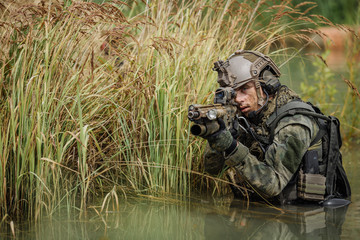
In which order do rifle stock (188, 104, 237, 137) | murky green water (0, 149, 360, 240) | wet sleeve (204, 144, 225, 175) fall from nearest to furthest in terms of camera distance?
1. rifle stock (188, 104, 237, 137)
2. murky green water (0, 149, 360, 240)
3. wet sleeve (204, 144, 225, 175)

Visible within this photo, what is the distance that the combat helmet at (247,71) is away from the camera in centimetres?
411

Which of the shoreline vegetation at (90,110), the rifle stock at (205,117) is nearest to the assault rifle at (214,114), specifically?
the rifle stock at (205,117)

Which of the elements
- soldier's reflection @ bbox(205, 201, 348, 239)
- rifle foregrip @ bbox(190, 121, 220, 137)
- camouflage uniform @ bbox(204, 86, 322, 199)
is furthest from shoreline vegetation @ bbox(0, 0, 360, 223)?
rifle foregrip @ bbox(190, 121, 220, 137)

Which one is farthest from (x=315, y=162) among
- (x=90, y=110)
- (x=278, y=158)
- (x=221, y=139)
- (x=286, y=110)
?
(x=90, y=110)

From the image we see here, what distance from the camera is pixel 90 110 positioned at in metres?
4.39

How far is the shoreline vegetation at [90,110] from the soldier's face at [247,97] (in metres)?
0.54

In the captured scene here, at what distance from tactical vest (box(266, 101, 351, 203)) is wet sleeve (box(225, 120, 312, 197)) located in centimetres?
11

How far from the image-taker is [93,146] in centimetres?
443

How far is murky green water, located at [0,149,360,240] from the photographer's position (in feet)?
12.1

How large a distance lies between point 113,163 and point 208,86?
1042 millimetres

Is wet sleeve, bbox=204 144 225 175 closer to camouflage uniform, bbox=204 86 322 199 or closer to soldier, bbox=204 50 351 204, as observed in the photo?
soldier, bbox=204 50 351 204

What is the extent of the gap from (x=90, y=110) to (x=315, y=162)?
5.77 ft

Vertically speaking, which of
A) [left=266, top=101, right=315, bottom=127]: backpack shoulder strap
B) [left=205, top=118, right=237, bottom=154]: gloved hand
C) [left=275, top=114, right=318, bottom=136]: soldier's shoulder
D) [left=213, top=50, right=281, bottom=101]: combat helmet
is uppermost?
[left=213, top=50, right=281, bottom=101]: combat helmet

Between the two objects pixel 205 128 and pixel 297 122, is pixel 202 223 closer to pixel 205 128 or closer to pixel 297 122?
pixel 205 128
